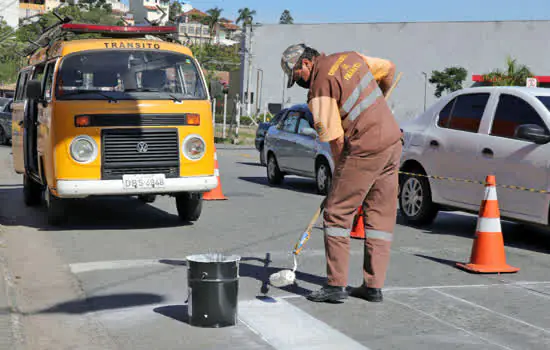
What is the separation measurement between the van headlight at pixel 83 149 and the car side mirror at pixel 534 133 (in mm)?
4923

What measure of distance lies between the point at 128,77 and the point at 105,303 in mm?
4731

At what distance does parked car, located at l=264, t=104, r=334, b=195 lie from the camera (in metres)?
15.5

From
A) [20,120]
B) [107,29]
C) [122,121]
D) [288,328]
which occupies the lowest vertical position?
[288,328]

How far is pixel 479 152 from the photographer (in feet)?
33.2

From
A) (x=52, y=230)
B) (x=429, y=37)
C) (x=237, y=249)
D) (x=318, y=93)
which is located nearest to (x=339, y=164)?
(x=318, y=93)

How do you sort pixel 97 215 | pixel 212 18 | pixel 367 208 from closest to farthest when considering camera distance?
pixel 367 208
pixel 97 215
pixel 212 18

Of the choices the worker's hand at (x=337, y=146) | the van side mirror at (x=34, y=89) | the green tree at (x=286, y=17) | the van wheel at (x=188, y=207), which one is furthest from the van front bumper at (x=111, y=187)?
the green tree at (x=286, y=17)

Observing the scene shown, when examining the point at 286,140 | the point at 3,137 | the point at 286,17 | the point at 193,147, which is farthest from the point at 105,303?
the point at 286,17

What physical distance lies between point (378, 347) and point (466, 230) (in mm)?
6263

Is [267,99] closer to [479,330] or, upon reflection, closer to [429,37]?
[429,37]

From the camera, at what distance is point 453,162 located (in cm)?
1059

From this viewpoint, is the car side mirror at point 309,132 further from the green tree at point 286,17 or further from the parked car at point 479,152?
the green tree at point 286,17

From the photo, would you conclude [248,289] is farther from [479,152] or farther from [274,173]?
[274,173]

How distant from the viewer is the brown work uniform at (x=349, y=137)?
632cm
